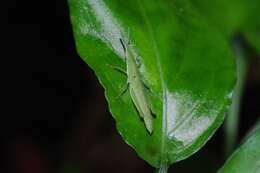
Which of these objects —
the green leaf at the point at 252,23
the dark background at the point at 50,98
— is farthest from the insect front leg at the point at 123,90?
the dark background at the point at 50,98

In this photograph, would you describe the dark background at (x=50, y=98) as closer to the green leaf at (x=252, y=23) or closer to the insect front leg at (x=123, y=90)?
the green leaf at (x=252, y=23)

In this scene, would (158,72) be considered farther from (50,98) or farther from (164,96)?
(50,98)

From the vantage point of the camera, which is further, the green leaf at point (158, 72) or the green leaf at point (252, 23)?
the green leaf at point (252, 23)

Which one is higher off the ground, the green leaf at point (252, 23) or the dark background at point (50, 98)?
the green leaf at point (252, 23)

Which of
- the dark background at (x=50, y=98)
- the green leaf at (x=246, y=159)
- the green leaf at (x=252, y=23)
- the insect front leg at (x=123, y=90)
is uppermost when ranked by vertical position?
the green leaf at (x=246, y=159)

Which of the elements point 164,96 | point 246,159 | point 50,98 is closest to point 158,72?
point 164,96

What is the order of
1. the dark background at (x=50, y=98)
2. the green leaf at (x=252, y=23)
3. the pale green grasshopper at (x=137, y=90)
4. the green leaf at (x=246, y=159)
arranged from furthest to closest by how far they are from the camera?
the dark background at (x=50, y=98), the green leaf at (x=252, y=23), the pale green grasshopper at (x=137, y=90), the green leaf at (x=246, y=159)

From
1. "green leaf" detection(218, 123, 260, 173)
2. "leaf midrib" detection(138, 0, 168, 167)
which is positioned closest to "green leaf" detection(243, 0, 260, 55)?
"leaf midrib" detection(138, 0, 168, 167)

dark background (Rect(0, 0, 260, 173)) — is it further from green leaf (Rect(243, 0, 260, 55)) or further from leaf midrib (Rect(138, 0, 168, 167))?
leaf midrib (Rect(138, 0, 168, 167))
